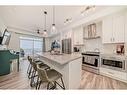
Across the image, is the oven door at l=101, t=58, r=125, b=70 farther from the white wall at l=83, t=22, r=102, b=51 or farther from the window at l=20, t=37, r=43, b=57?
the window at l=20, t=37, r=43, b=57

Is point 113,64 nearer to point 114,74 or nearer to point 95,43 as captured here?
point 114,74

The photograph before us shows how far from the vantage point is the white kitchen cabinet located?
220 inches

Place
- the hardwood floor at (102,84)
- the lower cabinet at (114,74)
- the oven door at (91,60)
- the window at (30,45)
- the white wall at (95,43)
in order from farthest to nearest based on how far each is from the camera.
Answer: the window at (30,45) → the white wall at (95,43) → the oven door at (91,60) → the lower cabinet at (114,74) → the hardwood floor at (102,84)

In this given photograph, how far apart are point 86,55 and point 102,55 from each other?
922mm

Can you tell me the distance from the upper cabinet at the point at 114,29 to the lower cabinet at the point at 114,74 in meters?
1.06

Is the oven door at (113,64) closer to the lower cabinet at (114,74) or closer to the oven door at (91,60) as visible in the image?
the lower cabinet at (114,74)

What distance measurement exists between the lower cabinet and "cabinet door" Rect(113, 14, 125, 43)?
1064 millimetres

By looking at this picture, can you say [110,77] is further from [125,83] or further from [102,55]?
[102,55]

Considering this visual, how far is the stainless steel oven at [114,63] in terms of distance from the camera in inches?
129

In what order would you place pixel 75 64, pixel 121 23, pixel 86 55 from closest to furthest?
pixel 75 64
pixel 121 23
pixel 86 55

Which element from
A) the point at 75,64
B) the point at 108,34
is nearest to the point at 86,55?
the point at 108,34

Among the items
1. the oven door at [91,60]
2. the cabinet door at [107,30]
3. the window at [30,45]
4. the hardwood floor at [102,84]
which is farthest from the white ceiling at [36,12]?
the window at [30,45]

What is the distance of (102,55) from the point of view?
4039 millimetres

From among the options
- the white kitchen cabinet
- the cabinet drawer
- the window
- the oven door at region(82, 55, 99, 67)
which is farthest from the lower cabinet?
the window
